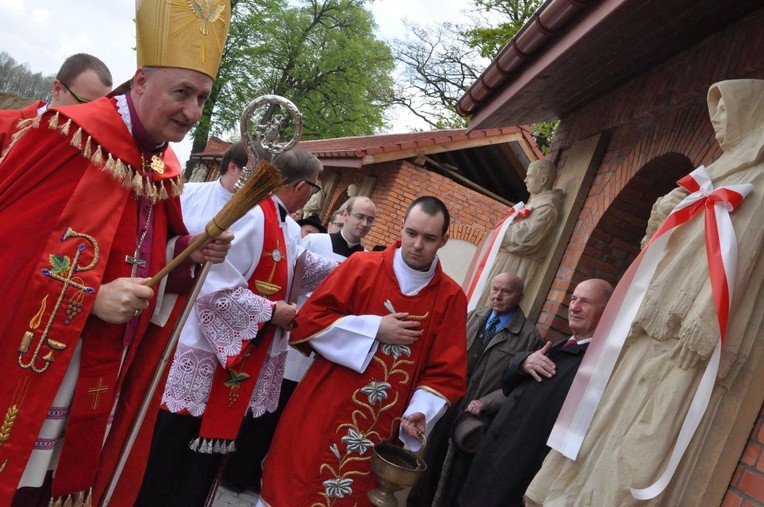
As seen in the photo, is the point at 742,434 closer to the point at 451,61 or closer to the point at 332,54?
the point at 451,61

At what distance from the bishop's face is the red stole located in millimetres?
1338

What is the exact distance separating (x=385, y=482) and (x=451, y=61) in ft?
74.6

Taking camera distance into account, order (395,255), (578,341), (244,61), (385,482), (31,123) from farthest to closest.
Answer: (244,61) → (578,341) → (395,255) → (385,482) → (31,123)

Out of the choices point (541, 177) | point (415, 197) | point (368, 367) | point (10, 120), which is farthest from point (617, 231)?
point (415, 197)

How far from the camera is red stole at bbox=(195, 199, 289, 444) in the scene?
379 cm

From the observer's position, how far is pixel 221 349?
12.2 feet

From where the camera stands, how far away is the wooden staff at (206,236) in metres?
2.63

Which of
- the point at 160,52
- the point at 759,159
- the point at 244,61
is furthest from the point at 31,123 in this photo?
the point at 244,61

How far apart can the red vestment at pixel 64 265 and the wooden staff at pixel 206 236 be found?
165 millimetres

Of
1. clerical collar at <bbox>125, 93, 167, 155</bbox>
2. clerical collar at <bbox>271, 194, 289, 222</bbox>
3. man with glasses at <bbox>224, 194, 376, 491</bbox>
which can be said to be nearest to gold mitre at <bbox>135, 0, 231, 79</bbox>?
clerical collar at <bbox>125, 93, 167, 155</bbox>

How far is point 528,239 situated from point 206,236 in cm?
388

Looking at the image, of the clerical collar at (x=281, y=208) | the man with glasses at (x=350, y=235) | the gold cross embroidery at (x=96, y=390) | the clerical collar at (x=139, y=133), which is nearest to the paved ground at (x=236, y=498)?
the man with glasses at (x=350, y=235)

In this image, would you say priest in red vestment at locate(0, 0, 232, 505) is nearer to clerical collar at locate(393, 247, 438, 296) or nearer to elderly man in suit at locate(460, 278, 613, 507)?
clerical collar at locate(393, 247, 438, 296)

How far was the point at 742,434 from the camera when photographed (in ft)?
9.36
